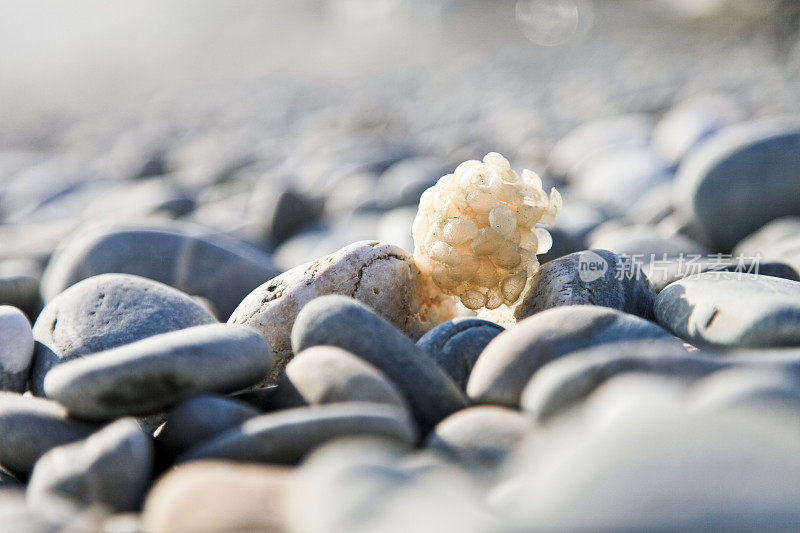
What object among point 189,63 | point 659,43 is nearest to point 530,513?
point 659,43

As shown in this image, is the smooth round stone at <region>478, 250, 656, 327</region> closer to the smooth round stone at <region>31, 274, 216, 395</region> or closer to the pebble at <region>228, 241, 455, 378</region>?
the pebble at <region>228, 241, 455, 378</region>

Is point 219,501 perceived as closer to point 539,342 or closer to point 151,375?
point 151,375

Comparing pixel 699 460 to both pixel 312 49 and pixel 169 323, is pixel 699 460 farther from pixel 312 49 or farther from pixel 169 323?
pixel 312 49

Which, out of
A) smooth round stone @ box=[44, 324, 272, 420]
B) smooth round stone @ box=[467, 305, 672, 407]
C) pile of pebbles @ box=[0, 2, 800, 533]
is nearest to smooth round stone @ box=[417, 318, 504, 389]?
pile of pebbles @ box=[0, 2, 800, 533]

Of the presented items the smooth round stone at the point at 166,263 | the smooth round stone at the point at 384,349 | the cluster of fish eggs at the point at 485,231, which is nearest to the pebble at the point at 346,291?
the cluster of fish eggs at the point at 485,231

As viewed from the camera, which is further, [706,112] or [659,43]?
[659,43]

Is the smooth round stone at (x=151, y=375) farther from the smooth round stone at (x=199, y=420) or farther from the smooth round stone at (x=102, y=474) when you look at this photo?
the smooth round stone at (x=102, y=474)
